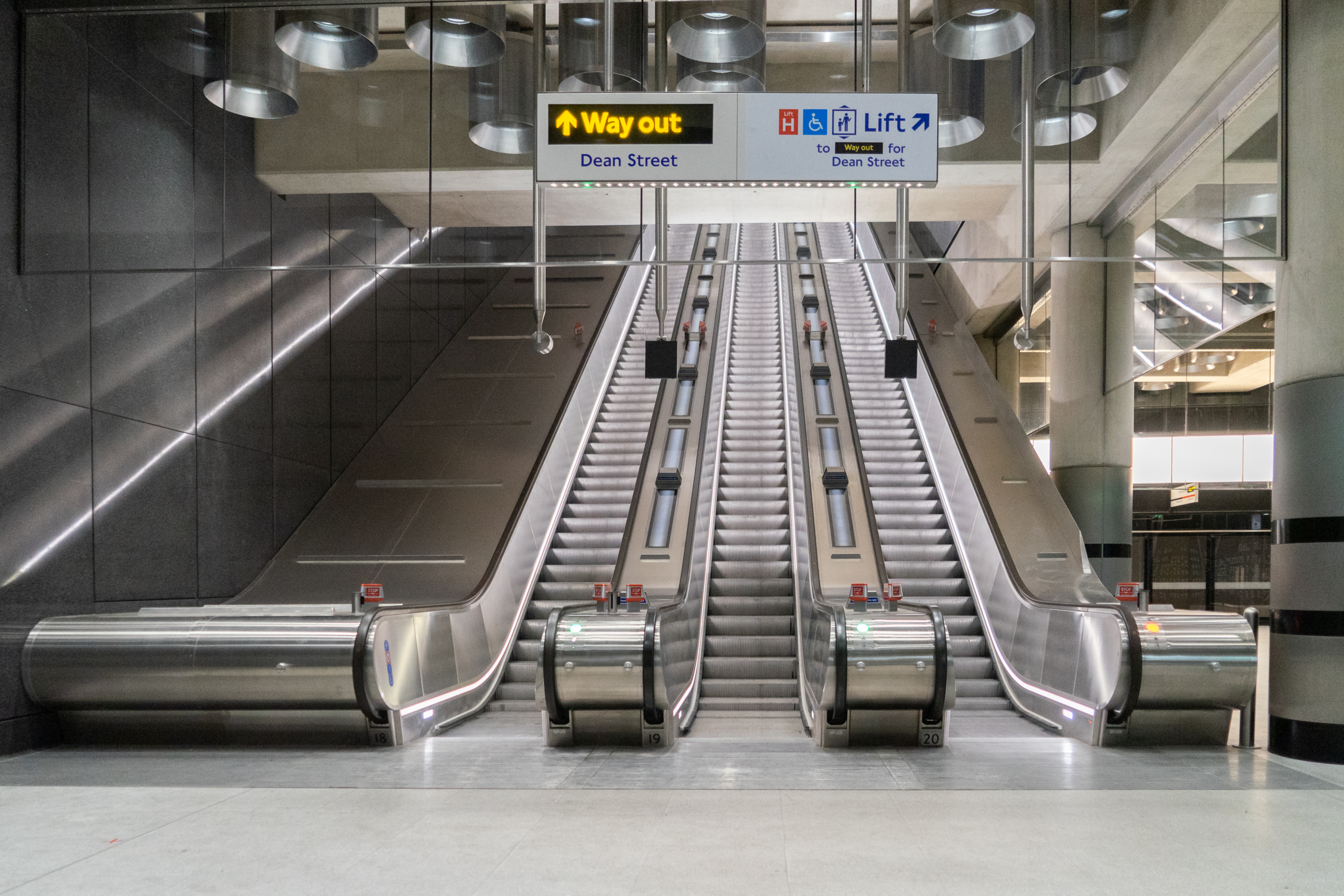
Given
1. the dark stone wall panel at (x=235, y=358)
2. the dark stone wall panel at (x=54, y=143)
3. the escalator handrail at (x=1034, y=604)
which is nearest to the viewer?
the escalator handrail at (x=1034, y=604)

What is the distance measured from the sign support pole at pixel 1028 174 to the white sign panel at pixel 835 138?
63.7 inches

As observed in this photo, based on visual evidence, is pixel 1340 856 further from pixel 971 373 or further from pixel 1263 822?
pixel 971 373

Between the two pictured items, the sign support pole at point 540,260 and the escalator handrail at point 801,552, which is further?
the sign support pole at point 540,260

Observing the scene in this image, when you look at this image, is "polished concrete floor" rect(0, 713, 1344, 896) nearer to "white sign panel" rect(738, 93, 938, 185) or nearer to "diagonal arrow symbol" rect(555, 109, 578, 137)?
"white sign panel" rect(738, 93, 938, 185)

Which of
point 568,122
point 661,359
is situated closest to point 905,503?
point 661,359

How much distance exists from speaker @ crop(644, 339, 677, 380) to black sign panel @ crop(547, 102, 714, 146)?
125 inches

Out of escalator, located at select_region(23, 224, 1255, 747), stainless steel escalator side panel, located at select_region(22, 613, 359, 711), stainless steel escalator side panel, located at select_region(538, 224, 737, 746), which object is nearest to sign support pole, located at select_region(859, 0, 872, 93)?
escalator, located at select_region(23, 224, 1255, 747)

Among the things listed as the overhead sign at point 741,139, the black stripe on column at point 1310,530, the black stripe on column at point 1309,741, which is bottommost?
the black stripe on column at point 1309,741

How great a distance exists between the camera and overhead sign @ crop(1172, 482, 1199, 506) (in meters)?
19.7

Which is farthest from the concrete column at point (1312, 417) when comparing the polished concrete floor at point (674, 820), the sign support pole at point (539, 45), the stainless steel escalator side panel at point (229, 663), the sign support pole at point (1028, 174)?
the stainless steel escalator side panel at point (229, 663)

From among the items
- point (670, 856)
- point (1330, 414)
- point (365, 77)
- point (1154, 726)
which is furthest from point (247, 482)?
point (1330, 414)

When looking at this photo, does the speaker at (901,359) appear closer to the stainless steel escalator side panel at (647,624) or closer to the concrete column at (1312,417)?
the stainless steel escalator side panel at (647,624)

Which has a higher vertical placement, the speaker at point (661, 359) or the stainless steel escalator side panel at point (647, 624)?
the speaker at point (661, 359)

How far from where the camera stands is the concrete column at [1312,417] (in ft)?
22.0
